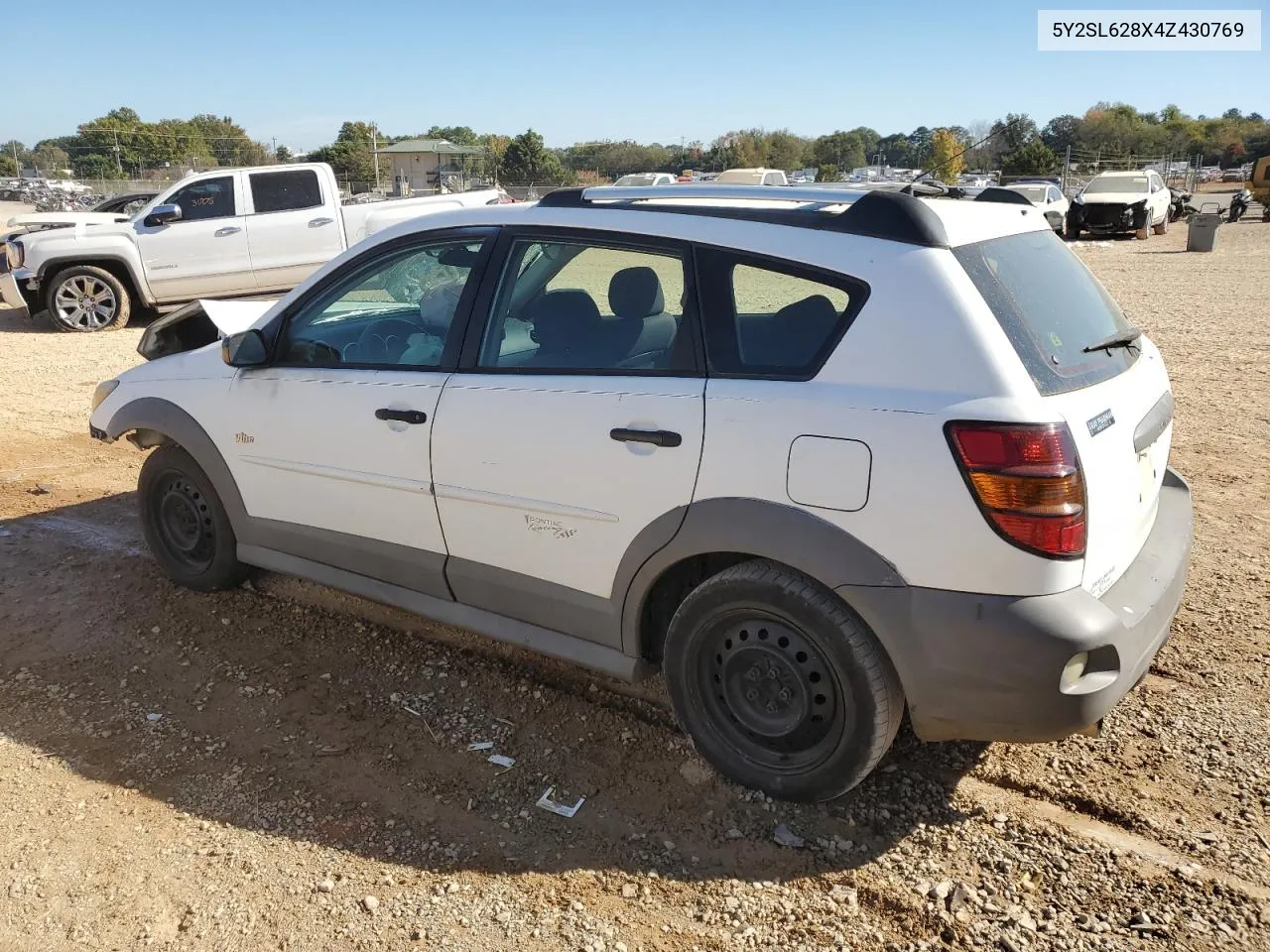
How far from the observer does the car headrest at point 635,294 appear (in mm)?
3350

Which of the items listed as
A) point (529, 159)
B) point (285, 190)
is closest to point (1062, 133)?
point (529, 159)

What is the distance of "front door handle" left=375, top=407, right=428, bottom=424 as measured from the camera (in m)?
3.57

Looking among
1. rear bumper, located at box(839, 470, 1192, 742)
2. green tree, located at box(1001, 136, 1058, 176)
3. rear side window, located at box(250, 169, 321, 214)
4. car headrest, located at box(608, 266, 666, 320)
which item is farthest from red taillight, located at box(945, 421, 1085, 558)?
green tree, located at box(1001, 136, 1058, 176)

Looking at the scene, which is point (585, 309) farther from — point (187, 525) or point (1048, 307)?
point (187, 525)

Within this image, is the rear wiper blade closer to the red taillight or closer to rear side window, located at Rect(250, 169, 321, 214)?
the red taillight

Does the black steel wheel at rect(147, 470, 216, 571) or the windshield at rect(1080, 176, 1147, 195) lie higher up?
the windshield at rect(1080, 176, 1147, 195)

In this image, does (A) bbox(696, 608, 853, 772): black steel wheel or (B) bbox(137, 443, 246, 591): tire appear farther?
(B) bbox(137, 443, 246, 591): tire

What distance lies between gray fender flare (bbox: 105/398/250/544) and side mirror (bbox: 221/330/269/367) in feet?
1.42

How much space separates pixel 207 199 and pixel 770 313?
12.1 meters

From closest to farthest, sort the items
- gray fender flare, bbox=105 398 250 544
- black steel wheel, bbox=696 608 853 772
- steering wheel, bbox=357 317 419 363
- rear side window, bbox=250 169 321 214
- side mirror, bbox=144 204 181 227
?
black steel wheel, bbox=696 608 853 772 → steering wheel, bbox=357 317 419 363 → gray fender flare, bbox=105 398 250 544 → side mirror, bbox=144 204 181 227 → rear side window, bbox=250 169 321 214

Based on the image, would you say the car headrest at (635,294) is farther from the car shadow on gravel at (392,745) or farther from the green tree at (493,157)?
the green tree at (493,157)

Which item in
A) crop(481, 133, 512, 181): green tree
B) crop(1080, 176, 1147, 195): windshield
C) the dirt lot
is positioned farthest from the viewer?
crop(481, 133, 512, 181): green tree

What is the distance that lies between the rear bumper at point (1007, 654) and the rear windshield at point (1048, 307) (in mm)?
609

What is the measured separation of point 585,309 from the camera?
3.49m
